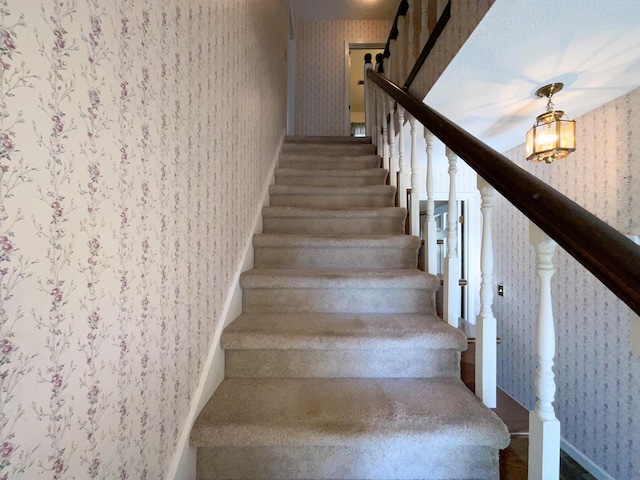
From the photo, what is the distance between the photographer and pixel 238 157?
4.33 ft

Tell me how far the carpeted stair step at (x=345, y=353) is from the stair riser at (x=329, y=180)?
136 centimetres

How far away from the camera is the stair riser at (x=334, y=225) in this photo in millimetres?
1731

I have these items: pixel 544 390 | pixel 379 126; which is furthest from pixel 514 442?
pixel 379 126

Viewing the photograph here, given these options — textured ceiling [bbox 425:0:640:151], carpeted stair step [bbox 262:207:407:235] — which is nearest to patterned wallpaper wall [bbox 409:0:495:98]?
textured ceiling [bbox 425:0:640:151]

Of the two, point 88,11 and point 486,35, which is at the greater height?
point 486,35

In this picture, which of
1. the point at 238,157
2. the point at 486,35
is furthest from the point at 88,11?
the point at 486,35

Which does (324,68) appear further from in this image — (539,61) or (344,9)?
(539,61)

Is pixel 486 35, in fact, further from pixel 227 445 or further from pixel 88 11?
pixel 227 445

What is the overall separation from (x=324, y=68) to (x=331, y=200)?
11.0 ft

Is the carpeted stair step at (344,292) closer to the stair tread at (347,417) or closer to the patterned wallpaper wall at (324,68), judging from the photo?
the stair tread at (347,417)

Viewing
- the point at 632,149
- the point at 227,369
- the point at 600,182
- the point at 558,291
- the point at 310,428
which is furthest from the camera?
the point at 558,291

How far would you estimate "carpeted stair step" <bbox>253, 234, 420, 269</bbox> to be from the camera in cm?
152

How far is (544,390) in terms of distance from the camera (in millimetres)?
674

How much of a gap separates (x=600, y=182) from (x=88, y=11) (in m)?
2.68
